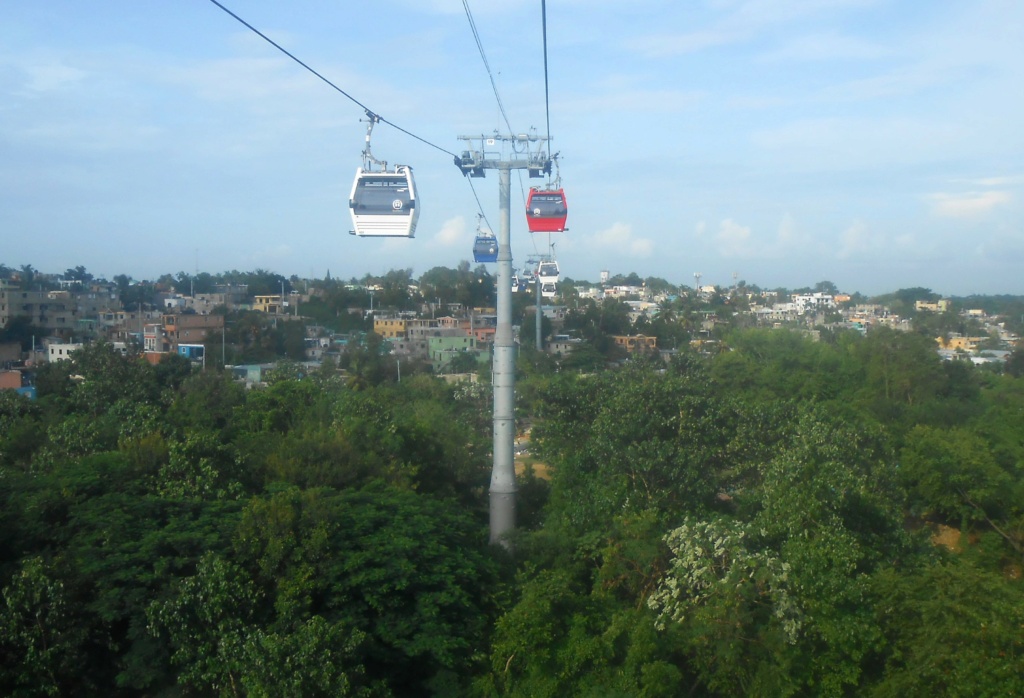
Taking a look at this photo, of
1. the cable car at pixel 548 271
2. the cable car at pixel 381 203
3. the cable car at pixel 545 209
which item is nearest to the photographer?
the cable car at pixel 381 203

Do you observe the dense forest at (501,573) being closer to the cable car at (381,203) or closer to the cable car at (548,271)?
the cable car at (381,203)

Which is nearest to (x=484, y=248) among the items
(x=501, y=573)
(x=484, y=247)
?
(x=484, y=247)

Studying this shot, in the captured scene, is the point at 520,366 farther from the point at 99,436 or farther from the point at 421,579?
the point at 421,579

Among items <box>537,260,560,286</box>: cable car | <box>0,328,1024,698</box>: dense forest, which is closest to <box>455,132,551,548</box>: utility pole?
<box>0,328,1024,698</box>: dense forest

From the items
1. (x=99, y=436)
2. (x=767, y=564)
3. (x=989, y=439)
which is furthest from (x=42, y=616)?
(x=989, y=439)

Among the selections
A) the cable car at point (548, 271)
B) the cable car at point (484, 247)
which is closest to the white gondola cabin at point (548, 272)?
the cable car at point (548, 271)

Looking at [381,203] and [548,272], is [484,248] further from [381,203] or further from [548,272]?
[548,272]
